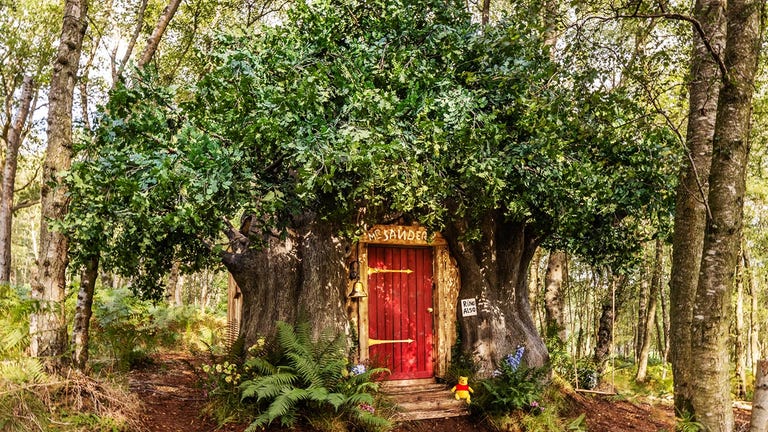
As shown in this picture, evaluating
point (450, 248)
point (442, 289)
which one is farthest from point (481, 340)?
point (450, 248)

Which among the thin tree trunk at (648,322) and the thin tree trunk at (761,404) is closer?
the thin tree trunk at (761,404)

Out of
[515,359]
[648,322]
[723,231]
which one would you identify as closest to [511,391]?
[515,359]

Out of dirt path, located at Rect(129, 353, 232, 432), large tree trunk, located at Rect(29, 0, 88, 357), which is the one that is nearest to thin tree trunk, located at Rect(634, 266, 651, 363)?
dirt path, located at Rect(129, 353, 232, 432)

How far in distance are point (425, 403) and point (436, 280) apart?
7.20 ft

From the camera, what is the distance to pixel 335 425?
6.34 metres

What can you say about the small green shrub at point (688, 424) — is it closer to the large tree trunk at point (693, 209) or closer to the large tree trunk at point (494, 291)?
the large tree trunk at point (693, 209)

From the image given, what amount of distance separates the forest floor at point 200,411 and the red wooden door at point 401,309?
4.39 feet

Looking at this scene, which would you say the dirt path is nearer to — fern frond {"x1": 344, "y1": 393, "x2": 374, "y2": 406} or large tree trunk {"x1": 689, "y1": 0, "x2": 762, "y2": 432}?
fern frond {"x1": 344, "y1": 393, "x2": 374, "y2": 406}

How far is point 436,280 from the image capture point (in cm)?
917

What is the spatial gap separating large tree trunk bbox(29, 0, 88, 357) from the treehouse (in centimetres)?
320

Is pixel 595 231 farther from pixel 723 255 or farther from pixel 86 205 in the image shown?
pixel 86 205

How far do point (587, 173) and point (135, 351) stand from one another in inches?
338

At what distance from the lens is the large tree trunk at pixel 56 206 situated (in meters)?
5.75

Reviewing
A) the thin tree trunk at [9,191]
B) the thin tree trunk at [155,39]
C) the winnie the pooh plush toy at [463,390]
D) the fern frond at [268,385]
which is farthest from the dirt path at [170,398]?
the thin tree trunk at [9,191]
